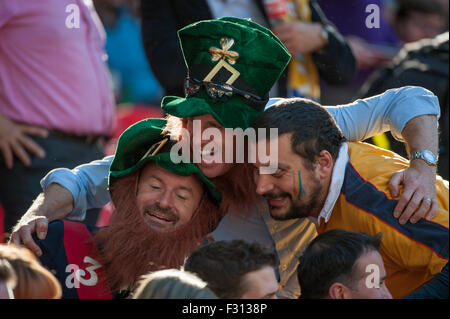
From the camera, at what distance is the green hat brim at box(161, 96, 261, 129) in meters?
2.03

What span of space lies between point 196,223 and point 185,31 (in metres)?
0.50

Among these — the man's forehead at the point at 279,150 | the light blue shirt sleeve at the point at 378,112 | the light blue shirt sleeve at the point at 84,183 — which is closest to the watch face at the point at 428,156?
the light blue shirt sleeve at the point at 378,112

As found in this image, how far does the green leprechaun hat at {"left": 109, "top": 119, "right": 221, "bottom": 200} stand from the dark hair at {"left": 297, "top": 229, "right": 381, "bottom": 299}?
317 mm

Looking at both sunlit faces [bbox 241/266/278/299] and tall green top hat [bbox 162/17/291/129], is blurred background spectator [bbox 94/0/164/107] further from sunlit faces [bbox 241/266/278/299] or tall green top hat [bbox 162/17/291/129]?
sunlit faces [bbox 241/266/278/299]

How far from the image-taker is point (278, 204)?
6.79 feet

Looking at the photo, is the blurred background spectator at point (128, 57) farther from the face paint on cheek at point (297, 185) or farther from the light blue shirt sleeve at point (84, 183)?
the face paint on cheek at point (297, 185)

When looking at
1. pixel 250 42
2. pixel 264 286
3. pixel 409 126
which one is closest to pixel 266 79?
pixel 250 42

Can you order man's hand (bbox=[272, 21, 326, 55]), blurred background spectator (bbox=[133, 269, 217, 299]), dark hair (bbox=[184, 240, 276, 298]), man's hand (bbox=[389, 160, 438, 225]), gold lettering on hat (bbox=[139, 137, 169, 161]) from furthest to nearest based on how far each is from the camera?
man's hand (bbox=[272, 21, 326, 55])
gold lettering on hat (bbox=[139, 137, 169, 161])
man's hand (bbox=[389, 160, 438, 225])
dark hair (bbox=[184, 240, 276, 298])
blurred background spectator (bbox=[133, 269, 217, 299])

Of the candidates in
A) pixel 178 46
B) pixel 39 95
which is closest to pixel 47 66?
pixel 39 95

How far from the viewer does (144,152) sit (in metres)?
2.11

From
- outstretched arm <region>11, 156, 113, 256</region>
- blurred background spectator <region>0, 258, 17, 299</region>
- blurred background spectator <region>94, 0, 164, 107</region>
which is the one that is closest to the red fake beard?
outstretched arm <region>11, 156, 113, 256</region>

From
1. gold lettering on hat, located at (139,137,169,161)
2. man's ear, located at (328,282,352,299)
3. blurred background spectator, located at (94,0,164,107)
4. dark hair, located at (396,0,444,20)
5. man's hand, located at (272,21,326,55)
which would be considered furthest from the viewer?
blurred background spectator, located at (94,0,164,107)

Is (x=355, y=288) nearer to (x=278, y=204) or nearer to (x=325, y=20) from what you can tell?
(x=278, y=204)
